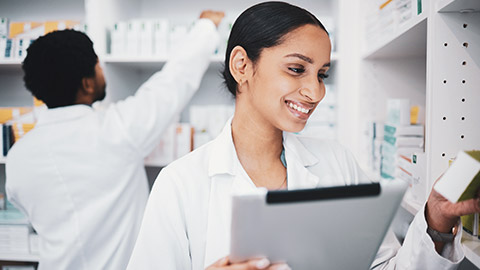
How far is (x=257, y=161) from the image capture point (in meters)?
1.13

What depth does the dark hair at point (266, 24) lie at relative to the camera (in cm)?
101

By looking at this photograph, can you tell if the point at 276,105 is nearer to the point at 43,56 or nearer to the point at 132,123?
the point at 132,123

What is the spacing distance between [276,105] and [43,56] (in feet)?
3.92

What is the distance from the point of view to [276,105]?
3.33ft

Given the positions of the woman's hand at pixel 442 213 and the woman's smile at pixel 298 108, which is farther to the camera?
the woman's smile at pixel 298 108

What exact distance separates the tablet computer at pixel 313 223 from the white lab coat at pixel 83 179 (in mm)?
1123

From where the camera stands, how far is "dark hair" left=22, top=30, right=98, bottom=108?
162 centimetres

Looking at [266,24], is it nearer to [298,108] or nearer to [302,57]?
[302,57]

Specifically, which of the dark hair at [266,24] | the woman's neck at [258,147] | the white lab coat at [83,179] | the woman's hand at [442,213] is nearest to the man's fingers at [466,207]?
the woman's hand at [442,213]

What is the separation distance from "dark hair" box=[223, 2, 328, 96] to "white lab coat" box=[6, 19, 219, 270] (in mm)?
817

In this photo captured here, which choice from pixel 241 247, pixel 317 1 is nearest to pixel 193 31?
pixel 317 1

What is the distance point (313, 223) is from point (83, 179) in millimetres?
1247

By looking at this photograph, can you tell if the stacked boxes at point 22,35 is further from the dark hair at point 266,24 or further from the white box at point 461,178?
the white box at point 461,178

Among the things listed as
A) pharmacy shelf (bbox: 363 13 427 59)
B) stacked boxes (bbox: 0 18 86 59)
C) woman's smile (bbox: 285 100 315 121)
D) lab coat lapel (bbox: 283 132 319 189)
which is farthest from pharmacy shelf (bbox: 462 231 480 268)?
stacked boxes (bbox: 0 18 86 59)
